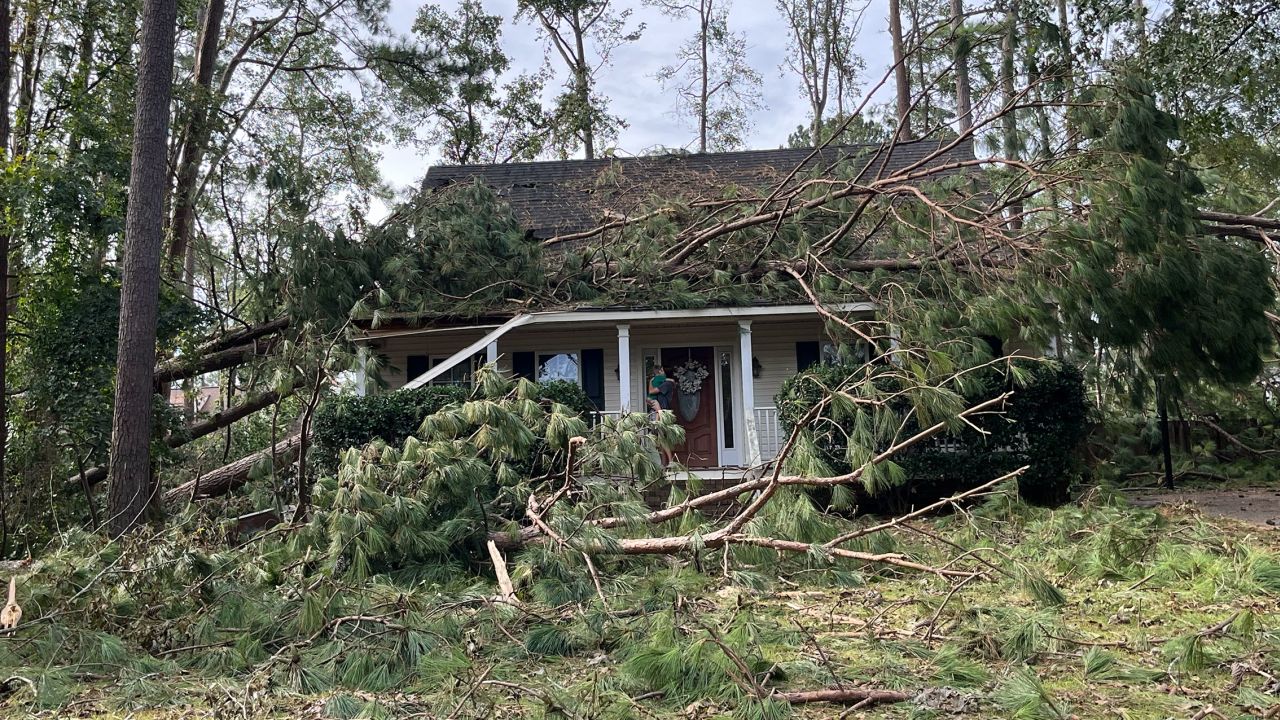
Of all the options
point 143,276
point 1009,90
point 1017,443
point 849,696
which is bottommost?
point 849,696

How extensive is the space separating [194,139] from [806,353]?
33.5 ft

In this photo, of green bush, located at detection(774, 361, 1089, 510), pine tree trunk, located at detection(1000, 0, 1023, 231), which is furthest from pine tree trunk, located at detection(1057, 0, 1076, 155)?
green bush, located at detection(774, 361, 1089, 510)

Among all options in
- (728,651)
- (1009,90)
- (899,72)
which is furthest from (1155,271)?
(899,72)

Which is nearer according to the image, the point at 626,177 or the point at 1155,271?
the point at 1155,271

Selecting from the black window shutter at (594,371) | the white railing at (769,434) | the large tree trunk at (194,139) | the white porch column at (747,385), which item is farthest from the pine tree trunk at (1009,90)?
the large tree trunk at (194,139)

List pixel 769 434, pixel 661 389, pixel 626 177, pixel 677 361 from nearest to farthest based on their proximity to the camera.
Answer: pixel 769 434 → pixel 661 389 → pixel 677 361 → pixel 626 177

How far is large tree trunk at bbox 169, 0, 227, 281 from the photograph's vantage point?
13852 millimetres

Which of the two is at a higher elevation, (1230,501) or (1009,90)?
(1009,90)

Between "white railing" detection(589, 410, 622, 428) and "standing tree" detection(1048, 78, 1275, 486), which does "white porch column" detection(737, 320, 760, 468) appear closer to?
"white railing" detection(589, 410, 622, 428)

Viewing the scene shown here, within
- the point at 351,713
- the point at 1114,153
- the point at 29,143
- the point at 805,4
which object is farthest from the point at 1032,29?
the point at 805,4

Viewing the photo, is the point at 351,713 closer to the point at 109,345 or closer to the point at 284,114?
the point at 109,345

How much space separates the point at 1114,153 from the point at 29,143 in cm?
1280

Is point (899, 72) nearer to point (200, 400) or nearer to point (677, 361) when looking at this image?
point (677, 361)

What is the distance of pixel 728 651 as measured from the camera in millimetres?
3523
